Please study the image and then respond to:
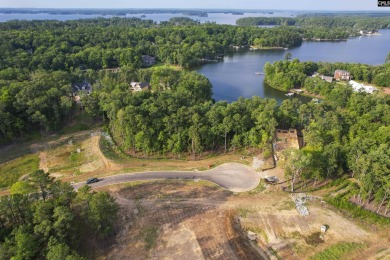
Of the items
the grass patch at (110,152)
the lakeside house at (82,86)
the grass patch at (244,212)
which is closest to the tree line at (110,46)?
the lakeside house at (82,86)

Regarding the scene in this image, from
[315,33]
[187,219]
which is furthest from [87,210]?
[315,33]

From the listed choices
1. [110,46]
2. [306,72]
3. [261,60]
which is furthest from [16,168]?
[261,60]

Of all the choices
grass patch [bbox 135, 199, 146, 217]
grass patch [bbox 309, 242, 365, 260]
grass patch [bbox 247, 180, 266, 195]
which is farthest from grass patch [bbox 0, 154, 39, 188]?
grass patch [bbox 309, 242, 365, 260]

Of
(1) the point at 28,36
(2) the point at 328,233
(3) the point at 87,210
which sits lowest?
(2) the point at 328,233

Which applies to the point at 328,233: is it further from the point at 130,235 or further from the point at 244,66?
the point at 244,66

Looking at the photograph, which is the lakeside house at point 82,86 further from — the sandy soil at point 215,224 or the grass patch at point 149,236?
the grass patch at point 149,236
